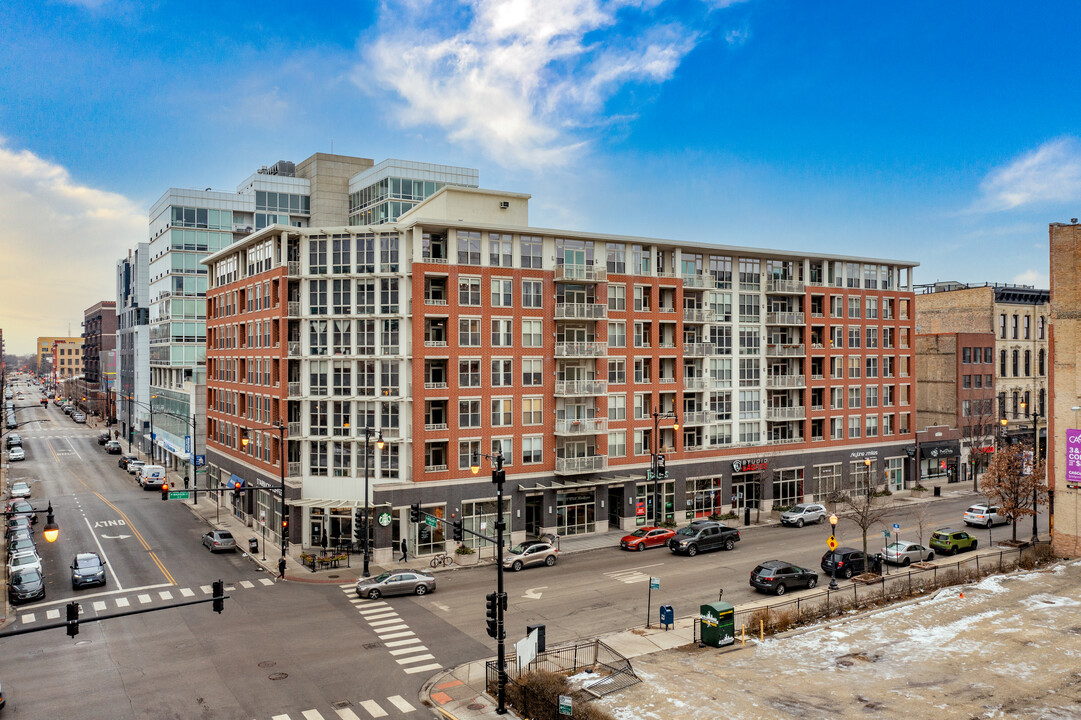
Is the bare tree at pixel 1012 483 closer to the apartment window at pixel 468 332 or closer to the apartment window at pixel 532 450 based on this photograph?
the apartment window at pixel 532 450

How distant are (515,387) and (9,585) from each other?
30.9 meters

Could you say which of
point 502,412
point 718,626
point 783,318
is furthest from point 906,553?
point 502,412

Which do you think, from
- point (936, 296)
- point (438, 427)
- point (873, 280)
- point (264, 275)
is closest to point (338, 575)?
point (438, 427)

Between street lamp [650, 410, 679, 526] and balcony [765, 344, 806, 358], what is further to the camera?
balcony [765, 344, 806, 358]

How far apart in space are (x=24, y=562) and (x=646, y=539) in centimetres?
3697

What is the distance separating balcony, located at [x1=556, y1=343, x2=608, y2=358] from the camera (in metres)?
52.2

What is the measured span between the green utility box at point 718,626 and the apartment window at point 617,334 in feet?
92.2

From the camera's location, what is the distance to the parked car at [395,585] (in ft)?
125

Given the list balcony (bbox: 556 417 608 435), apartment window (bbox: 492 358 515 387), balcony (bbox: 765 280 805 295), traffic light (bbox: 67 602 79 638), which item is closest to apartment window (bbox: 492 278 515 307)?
apartment window (bbox: 492 358 515 387)

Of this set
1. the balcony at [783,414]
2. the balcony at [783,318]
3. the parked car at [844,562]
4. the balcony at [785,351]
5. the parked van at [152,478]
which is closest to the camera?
the parked car at [844,562]

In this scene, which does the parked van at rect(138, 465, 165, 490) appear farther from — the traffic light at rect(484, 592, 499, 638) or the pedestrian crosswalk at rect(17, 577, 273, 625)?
the traffic light at rect(484, 592, 499, 638)

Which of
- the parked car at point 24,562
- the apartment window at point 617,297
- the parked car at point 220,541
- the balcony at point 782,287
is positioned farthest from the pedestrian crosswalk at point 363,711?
the balcony at point 782,287

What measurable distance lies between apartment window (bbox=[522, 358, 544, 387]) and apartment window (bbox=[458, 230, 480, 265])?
7819mm

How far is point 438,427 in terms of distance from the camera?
48781 mm
